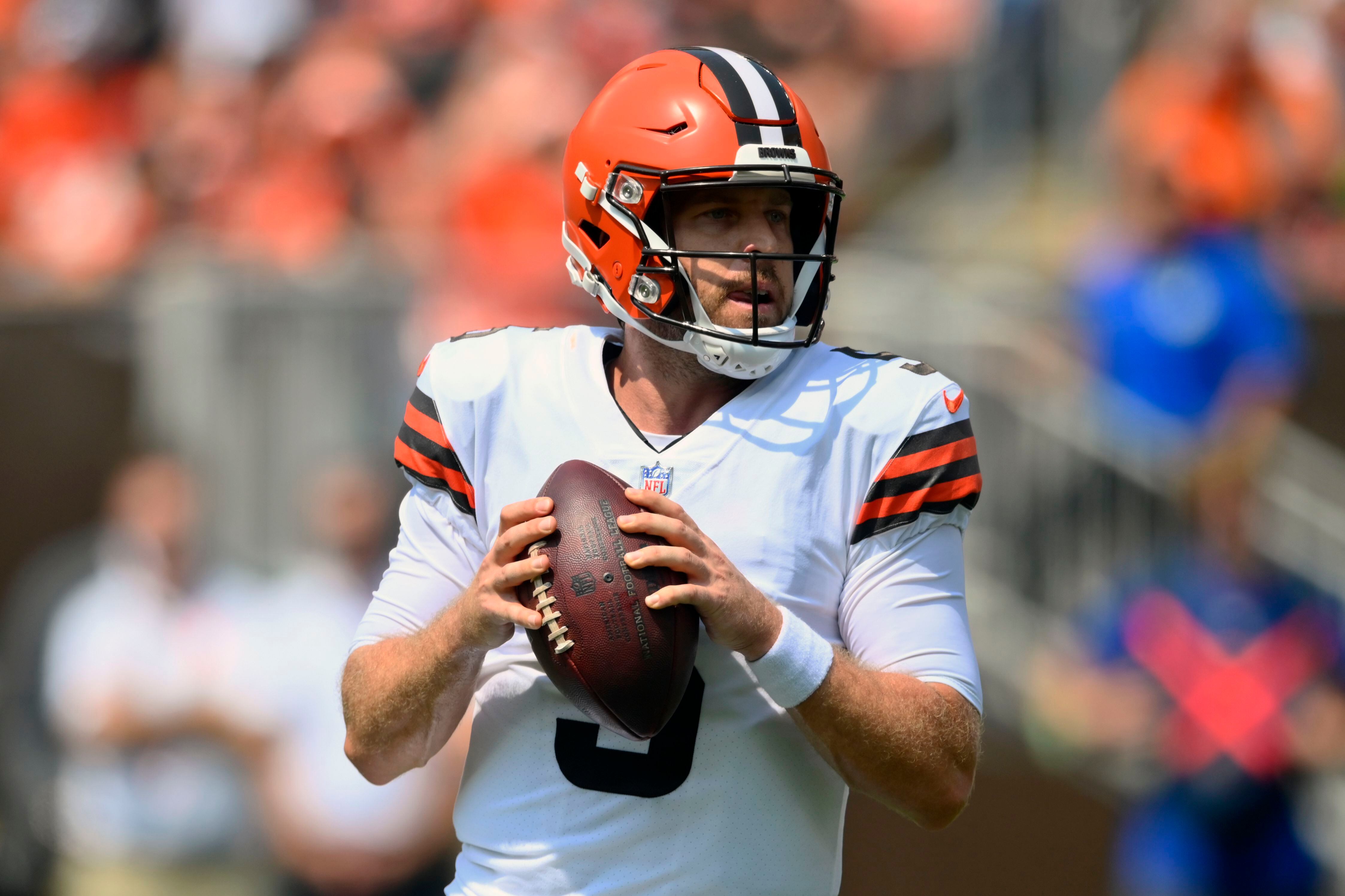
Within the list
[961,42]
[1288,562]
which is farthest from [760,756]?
[961,42]

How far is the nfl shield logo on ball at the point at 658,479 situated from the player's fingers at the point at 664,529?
231 millimetres

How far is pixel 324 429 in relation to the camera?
17.0 feet

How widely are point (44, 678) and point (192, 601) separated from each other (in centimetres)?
59

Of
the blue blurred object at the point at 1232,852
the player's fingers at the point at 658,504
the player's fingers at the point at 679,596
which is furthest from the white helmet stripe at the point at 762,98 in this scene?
the blue blurred object at the point at 1232,852

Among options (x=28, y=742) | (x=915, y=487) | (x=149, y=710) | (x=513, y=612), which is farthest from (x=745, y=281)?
(x=28, y=742)

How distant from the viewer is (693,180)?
7.13ft

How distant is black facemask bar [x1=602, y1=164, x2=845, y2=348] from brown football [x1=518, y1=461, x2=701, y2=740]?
14.4 inches

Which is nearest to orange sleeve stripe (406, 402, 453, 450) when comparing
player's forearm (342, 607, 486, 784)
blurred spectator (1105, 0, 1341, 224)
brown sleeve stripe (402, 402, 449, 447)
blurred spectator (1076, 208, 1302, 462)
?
brown sleeve stripe (402, 402, 449, 447)

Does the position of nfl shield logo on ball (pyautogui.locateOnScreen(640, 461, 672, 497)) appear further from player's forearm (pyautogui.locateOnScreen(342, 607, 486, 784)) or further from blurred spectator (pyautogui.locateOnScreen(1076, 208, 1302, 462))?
blurred spectator (pyautogui.locateOnScreen(1076, 208, 1302, 462))

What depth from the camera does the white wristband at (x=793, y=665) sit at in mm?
1905

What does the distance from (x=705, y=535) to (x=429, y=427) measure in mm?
506

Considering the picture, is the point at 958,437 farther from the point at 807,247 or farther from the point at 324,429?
the point at 324,429

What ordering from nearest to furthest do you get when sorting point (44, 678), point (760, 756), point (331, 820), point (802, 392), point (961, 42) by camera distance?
point (760, 756) → point (802, 392) → point (331, 820) → point (44, 678) → point (961, 42)

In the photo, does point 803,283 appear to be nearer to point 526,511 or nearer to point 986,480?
point 526,511
